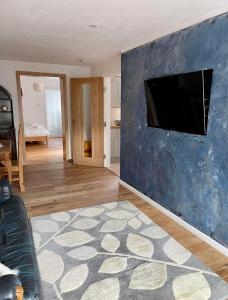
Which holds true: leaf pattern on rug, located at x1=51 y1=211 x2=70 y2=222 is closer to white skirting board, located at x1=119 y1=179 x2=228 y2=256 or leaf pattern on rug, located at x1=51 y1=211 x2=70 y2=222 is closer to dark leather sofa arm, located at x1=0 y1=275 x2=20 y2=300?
white skirting board, located at x1=119 y1=179 x2=228 y2=256

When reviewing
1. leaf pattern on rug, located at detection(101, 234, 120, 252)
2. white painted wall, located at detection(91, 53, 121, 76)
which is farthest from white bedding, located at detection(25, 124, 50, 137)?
leaf pattern on rug, located at detection(101, 234, 120, 252)

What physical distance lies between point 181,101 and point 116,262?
1781 millimetres

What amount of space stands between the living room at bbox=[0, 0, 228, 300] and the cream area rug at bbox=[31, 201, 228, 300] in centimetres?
1

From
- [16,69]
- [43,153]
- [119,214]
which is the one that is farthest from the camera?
[43,153]

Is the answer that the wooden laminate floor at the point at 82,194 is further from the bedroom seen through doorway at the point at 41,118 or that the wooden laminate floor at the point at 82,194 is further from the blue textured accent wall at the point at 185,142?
the bedroom seen through doorway at the point at 41,118

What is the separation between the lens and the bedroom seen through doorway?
6.77m

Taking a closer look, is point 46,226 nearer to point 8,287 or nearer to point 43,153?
point 8,287

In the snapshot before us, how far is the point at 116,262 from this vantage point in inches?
82.9

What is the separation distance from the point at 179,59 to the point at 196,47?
0.25m

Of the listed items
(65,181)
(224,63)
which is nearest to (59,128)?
(65,181)

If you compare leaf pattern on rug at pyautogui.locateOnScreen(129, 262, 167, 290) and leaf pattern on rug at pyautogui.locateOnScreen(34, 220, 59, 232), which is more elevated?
leaf pattern on rug at pyautogui.locateOnScreen(34, 220, 59, 232)

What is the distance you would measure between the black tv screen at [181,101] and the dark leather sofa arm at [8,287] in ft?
6.65

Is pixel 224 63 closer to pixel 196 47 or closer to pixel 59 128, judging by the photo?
pixel 196 47

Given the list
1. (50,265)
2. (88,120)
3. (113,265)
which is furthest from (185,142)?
(88,120)
